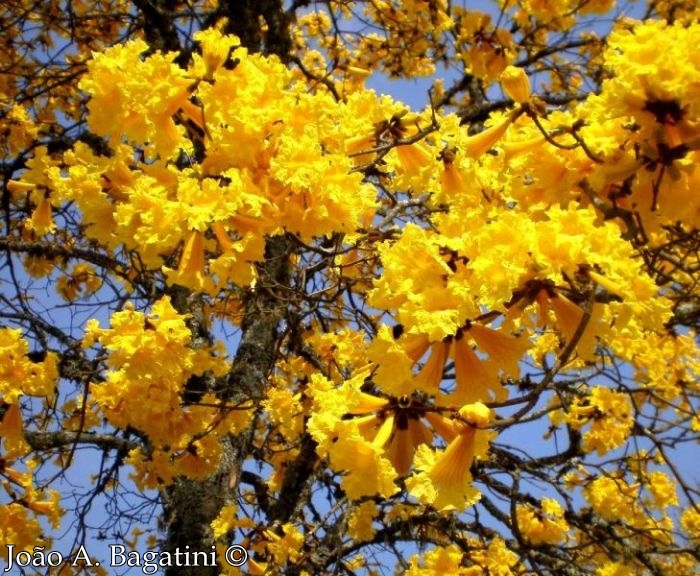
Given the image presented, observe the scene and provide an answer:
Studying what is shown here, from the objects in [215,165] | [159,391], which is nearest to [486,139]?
[215,165]

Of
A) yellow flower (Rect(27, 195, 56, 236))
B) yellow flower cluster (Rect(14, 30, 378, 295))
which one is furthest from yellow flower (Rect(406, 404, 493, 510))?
yellow flower (Rect(27, 195, 56, 236))

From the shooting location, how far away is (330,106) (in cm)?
183

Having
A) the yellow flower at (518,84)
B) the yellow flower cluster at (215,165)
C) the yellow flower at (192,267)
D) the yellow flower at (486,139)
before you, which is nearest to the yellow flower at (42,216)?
the yellow flower cluster at (215,165)

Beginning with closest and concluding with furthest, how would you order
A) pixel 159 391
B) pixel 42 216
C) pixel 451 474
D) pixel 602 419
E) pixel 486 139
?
pixel 451 474 → pixel 486 139 → pixel 42 216 → pixel 159 391 → pixel 602 419

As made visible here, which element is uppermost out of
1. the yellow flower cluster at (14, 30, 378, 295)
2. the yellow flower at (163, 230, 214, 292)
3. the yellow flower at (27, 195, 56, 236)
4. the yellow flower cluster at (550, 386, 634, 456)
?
the yellow flower cluster at (550, 386, 634, 456)

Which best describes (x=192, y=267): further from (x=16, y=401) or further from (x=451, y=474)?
(x=16, y=401)

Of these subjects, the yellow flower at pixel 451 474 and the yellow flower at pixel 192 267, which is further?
the yellow flower at pixel 192 267

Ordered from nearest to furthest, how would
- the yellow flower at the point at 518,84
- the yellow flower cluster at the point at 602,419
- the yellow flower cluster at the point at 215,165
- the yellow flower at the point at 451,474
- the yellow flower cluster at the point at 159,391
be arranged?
1. the yellow flower at the point at 451,474
2. the yellow flower cluster at the point at 215,165
3. the yellow flower at the point at 518,84
4. the yellow flower cluster at the point at 159,391
5. the yellow flower cluster at the point at 602,419

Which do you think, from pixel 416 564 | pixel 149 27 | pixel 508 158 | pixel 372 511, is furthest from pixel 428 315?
pixel 149 27

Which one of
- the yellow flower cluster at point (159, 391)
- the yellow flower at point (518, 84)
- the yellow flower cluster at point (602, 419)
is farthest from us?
the yellow flower cluster at point (602, 419)

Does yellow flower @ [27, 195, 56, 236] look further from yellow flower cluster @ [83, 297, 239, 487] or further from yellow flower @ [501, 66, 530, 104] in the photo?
yellow flower @ [501, 66, 530, 104]

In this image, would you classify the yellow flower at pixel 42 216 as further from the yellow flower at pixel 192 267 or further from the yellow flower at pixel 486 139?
the yellow flower at pixel 486 139

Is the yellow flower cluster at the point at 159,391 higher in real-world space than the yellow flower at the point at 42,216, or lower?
lower

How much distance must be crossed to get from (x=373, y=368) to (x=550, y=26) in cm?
476
